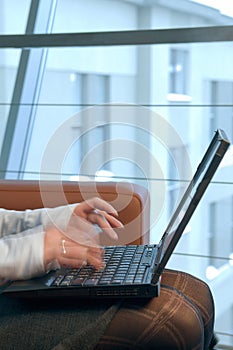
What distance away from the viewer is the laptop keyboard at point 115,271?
3.33 ft

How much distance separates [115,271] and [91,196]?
0.59 meters

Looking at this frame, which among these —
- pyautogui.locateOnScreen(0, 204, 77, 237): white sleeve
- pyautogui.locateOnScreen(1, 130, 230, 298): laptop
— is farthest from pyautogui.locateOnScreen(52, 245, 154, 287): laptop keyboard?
pyautogui.locateOnScreen(0, 204, 77, 237): white sleeve

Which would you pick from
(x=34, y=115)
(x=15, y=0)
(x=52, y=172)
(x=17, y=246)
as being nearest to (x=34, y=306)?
(x=17, y=246)

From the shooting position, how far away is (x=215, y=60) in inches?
128

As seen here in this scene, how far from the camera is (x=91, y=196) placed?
5.41 ft

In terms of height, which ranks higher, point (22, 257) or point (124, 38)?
point (124, 38)

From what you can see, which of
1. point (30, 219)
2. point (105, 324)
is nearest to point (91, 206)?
point (30, 219)

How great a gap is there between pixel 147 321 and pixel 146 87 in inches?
120

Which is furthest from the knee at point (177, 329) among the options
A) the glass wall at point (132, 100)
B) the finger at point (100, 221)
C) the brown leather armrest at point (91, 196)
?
the glass wall at point (132, 100)

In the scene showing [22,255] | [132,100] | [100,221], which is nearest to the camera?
[22,255]

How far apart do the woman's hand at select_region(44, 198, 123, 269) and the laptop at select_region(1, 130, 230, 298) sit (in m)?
0.03

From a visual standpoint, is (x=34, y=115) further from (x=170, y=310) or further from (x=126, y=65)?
(x=170, y=310)

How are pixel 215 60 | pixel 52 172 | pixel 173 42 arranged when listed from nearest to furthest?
pixel 52 172
pixel 173 42
pixel 215 60

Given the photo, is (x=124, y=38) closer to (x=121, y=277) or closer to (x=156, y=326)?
(x=121, y=277)
